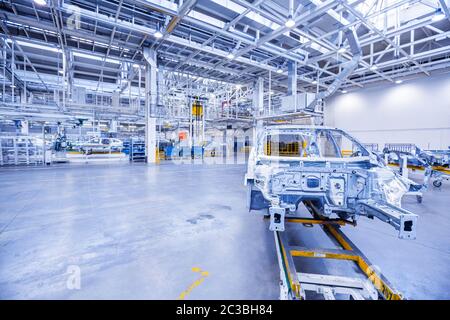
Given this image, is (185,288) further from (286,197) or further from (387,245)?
(387,245)

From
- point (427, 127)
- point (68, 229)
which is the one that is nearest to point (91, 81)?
point (68, 229)

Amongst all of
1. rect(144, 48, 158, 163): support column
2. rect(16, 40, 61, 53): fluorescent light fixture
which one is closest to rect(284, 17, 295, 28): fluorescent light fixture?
rect(144, 48, 158, 163): support column

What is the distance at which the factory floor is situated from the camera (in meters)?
1.78

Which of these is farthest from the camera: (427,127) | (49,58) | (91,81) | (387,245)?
(91,81)

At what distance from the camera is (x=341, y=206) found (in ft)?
7.54

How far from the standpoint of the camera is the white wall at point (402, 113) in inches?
470

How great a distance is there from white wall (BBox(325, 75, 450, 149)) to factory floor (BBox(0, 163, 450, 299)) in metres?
11.3

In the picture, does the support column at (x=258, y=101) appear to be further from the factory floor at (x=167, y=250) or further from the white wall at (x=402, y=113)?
the factory floor at (x=167, y=250)

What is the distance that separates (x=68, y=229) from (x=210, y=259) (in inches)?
89.4

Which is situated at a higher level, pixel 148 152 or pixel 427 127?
pixel 427 127

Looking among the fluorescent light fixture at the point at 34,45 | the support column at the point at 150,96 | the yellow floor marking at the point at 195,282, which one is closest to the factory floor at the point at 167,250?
the yellow floor marking at the point at 195,282

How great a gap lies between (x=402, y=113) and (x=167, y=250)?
17.0 m

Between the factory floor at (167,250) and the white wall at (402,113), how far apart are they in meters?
11.3
